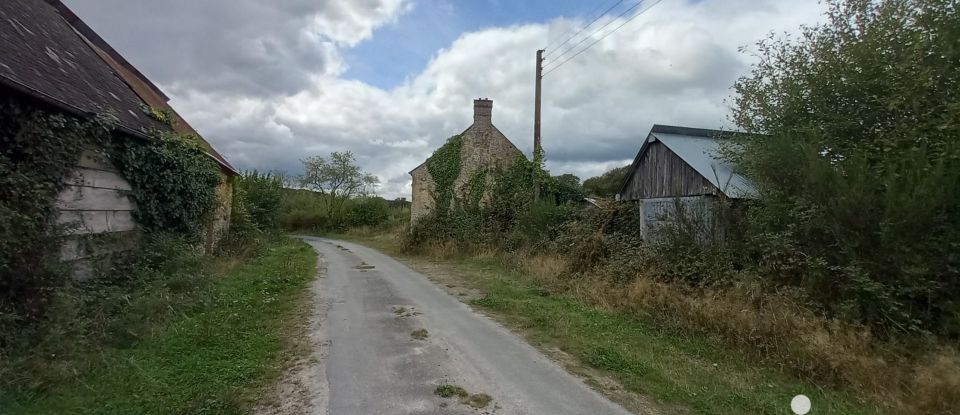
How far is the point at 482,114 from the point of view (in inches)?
1003

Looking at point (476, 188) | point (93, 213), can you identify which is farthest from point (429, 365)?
point (476, 188)

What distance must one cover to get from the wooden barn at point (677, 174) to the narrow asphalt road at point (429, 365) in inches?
200

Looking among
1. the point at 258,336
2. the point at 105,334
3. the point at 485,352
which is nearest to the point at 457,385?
the point at 485,352

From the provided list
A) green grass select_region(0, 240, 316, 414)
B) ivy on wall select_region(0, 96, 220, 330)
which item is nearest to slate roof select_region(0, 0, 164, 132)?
ivy on wall select_region(0, 96, 220, 330)

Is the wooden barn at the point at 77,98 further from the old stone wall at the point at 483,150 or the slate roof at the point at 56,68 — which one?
the old stone wall at the point at 483,150

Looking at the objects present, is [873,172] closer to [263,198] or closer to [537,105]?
[537,105]

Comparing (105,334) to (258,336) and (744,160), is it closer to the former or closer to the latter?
(258,336)

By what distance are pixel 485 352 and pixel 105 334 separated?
171 inches

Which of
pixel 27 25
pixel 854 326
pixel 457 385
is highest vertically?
pixel 27 25

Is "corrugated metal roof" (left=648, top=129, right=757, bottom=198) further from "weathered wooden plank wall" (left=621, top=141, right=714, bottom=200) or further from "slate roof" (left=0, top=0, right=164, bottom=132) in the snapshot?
"slate roof" (left=0, top=0, right=164, bottom=132)

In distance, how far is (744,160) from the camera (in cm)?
1016

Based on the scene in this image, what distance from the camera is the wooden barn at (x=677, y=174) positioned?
10.9m

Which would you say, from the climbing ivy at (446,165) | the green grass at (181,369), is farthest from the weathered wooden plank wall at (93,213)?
the climbing ivy at (446,165)

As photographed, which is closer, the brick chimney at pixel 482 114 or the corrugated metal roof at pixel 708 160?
the corrugated metal roof at pixel 708 160
